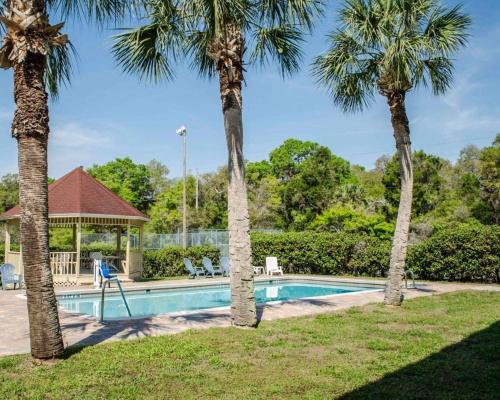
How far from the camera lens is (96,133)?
97.1 feet

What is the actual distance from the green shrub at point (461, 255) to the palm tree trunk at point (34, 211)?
15.5 meters

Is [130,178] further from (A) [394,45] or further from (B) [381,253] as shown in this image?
(A) [394,45]

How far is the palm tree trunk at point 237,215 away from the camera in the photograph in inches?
342

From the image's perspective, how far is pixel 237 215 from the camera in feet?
28.7

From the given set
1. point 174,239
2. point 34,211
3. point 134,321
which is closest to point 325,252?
point 174,239

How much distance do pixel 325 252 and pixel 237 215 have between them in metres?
14.5

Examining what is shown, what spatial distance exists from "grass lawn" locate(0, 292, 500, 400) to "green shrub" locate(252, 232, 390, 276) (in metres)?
12.1

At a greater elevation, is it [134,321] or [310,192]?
[310,192]

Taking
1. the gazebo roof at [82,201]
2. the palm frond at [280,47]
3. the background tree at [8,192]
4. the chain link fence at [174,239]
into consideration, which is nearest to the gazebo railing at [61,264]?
the gazebo roof at [82,201]

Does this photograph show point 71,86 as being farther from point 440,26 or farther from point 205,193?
point 205,193

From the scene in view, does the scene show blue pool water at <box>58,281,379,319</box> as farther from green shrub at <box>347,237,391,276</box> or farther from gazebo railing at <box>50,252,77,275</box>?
gazebo railing at <box>50,252,77,275</box>

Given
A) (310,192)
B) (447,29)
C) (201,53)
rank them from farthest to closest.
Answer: (310,192), (447,29), (201,53)

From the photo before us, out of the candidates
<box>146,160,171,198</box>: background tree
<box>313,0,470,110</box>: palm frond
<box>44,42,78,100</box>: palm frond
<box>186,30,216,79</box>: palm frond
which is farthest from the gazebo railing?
<box>146,160,171,198</box>: background tree

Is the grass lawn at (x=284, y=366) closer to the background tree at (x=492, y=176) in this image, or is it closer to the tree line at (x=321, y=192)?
the tree line at (x=321, y=192)
